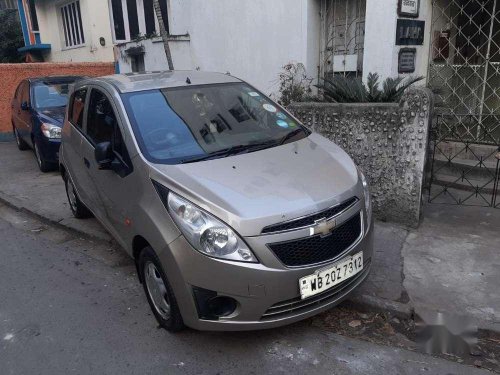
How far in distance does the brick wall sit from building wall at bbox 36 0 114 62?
3.63m

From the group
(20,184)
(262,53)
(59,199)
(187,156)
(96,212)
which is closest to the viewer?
(187,156)

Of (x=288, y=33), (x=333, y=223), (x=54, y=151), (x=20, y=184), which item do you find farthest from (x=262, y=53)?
(x=333, y=223)

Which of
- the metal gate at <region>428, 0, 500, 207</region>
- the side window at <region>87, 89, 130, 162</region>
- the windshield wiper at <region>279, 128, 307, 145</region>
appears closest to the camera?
the side window at <region>87, 89, 130, 162</region>

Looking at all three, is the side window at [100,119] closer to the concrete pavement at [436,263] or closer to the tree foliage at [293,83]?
the concrete pavement at [436,263]

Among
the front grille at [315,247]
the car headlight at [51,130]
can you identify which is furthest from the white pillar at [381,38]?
the car headlight at [51,130]

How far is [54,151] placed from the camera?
7.43m

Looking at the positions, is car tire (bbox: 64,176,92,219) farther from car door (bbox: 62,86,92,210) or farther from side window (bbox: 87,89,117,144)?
side window (bbox: 87,89,117,144)

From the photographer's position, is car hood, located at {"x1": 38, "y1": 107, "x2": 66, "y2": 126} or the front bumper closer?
the front bumper

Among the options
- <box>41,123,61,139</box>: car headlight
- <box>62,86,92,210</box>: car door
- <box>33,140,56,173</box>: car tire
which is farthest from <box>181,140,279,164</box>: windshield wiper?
<box>33,140,56,173</box>: car tire

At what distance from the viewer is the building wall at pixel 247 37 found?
7211mm

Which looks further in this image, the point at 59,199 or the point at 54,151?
the point at 54,151

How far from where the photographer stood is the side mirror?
11.3 ft

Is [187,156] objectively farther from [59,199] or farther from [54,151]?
[54,151]

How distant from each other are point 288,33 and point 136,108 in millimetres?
4535
